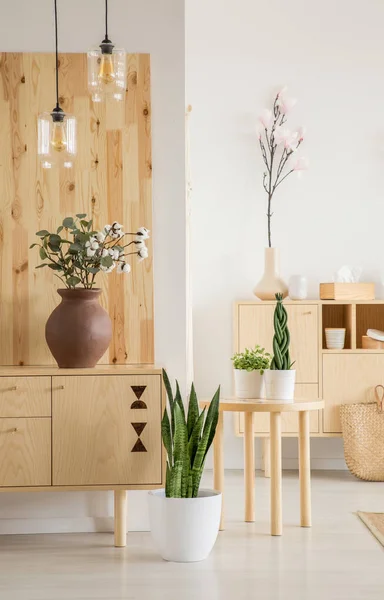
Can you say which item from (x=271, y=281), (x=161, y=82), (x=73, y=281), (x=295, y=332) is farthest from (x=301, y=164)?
Result: (x=73, y=281)

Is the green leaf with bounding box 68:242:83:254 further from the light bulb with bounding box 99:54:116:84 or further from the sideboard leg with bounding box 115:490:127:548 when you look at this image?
the sideboard leg with bounding box 115:490:127:548

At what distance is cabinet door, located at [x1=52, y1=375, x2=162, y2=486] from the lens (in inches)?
134

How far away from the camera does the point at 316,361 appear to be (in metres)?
5.30

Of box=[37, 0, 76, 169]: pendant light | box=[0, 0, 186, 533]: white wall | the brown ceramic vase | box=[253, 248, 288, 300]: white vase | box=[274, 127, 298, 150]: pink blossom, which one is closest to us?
box=[37, 0, 76, 169]: pendant light

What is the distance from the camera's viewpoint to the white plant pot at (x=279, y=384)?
375 centimetres

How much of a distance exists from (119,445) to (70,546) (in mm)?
503

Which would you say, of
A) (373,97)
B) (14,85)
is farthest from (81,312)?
(373,97)

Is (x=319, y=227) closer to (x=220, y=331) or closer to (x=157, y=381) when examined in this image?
(x=220, y=331)

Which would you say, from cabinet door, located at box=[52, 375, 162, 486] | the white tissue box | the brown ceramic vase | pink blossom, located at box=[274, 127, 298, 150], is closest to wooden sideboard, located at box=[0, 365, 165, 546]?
cabinet door, located at box=[52, 375, 162, 486]

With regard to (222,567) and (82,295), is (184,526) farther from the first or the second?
(82,295)

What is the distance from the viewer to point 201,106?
574cm

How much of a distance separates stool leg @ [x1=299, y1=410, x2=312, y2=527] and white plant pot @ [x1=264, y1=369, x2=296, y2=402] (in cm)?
13

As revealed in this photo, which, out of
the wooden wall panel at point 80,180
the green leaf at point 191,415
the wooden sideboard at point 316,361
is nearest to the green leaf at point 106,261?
the wooden wall panel at point 80,180

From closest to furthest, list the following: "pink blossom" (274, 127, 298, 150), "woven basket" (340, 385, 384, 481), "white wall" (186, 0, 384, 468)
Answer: "woven basket" (340, 385, 384, 481) → "pink blossom" (274, 127, 298, 150) → "white wall" (186, 0, 384, 468)
